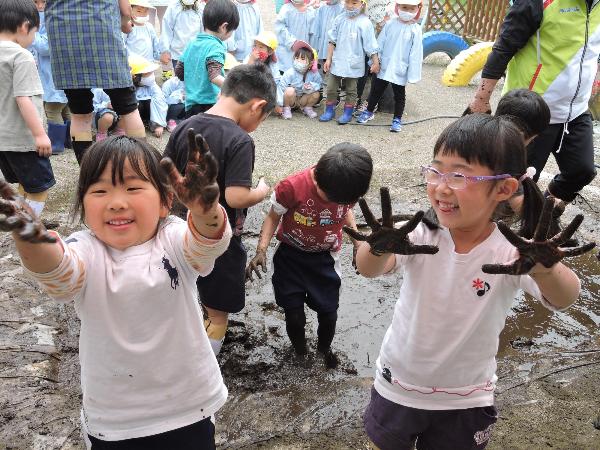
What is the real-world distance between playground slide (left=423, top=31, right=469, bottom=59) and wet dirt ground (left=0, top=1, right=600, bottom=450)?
709cm

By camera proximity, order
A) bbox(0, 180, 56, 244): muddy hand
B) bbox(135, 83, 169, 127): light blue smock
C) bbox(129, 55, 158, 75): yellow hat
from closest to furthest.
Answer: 1. bbox(0, 180, 56, 244): muddy hand
2. bbox(129, 55, 158, 75): yellow hat
3. bbox(135, 83, 169, 127): light blue smock

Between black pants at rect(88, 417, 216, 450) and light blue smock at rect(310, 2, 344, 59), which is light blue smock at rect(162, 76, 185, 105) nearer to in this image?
light blue smock at rect(310, 2, 344, 59)

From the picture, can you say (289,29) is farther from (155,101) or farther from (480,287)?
(480,287)

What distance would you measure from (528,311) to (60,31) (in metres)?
3.66

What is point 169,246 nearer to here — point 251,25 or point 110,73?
point 110,73

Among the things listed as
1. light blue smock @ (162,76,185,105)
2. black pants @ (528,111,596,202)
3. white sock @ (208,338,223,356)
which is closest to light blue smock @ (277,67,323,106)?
light blue smock @ (162,76,185,105)

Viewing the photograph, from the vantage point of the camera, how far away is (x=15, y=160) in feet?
12.0

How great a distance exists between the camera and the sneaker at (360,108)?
307 inches

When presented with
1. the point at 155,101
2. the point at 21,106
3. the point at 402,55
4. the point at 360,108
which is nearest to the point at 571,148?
the point at 21,106

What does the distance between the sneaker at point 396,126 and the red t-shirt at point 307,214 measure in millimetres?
4703

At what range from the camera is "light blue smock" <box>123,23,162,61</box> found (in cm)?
704

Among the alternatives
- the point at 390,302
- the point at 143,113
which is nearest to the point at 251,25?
the point at 143,113

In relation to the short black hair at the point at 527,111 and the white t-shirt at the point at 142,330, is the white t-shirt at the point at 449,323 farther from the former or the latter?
the short black hair at the point at 527,111

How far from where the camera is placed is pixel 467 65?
895 centimetres
